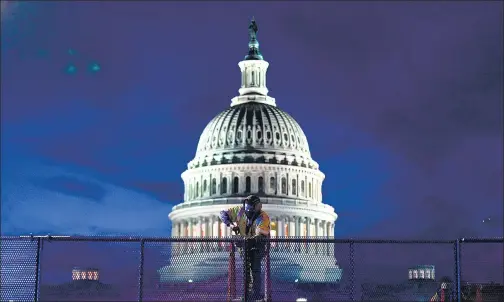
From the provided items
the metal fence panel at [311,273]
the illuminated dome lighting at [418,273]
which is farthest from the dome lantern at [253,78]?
the metal fence panel at [311,273]

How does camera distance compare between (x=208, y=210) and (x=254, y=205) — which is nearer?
(x=254, y=205)

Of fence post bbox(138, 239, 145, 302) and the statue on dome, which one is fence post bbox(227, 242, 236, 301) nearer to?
fence post bbox(138, 239, 145, 302)

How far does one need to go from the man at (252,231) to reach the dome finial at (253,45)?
127 meters

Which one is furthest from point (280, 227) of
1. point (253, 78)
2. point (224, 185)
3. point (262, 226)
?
point (262, 226)

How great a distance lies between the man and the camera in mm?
A: 25141

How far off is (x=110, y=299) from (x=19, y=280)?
14.8 feet

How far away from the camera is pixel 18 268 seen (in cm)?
2580

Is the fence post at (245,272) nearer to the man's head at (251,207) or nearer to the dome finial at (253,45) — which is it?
the man's head at (251,207)

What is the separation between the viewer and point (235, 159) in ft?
472

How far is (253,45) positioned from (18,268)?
13343cm

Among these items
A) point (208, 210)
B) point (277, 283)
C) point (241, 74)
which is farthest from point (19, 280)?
point (241, 74)

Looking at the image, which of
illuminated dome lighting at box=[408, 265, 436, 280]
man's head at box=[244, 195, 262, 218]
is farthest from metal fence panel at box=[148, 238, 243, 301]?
illuminated dome lighting at box=[408, 265, 436, 280]

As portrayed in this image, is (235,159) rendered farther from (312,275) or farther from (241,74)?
(312,275)

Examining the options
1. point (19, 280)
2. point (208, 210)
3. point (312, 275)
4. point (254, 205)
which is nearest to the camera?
Answer: point (19, 280)
